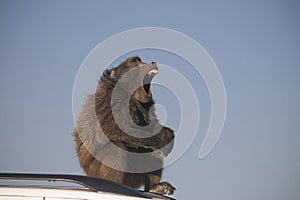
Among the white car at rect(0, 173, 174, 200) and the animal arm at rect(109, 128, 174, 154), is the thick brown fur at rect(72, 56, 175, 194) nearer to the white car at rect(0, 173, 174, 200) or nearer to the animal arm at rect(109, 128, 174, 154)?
the animal arm at rect(109, 128, 174, 154)

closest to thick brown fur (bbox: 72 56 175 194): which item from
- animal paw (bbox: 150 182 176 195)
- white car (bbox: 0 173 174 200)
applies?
animal paw (bbox: 150 182 176 195)

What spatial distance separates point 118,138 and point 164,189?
121cm

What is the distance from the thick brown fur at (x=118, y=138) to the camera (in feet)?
32.2

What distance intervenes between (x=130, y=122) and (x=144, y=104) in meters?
0.52

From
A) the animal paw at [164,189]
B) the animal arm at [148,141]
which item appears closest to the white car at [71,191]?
the animal paw at [164,189]

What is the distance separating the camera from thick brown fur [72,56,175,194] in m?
9.82

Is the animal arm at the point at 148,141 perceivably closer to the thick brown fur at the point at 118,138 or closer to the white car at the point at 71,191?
the thick brown fur at the point at 118,138

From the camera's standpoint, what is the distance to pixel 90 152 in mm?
10039

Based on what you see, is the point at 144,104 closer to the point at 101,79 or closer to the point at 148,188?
the point at 101,79

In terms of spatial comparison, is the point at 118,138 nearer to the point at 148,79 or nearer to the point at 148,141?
the point at 148,141

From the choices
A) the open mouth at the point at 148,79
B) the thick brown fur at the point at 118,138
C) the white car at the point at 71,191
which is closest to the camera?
the white car at the point at 71,191

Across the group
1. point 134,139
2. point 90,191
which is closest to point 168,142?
point 134,139

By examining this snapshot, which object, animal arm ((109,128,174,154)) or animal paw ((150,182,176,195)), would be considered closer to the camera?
animal paw ((150,182,176,195))

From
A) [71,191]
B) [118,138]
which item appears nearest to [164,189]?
[118,138]
